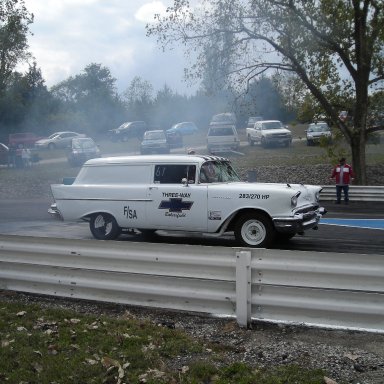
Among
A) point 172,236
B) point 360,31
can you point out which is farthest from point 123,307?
point 360,31

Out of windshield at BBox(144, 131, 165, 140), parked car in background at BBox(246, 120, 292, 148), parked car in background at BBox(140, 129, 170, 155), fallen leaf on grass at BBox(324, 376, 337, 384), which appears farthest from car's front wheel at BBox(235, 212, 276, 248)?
parked car in background at BBox(246, 120, 292, 148)

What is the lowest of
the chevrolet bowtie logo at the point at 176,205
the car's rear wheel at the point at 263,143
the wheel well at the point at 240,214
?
the wheel well at the point at 240,214

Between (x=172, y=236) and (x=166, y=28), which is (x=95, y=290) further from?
(x=166, y=28)

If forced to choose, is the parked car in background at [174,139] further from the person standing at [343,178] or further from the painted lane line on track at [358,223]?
the painted lane line on track at [358,223]

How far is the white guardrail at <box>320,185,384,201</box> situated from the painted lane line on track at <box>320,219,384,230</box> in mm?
4423

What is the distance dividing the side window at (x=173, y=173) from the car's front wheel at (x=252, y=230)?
1.20 metres

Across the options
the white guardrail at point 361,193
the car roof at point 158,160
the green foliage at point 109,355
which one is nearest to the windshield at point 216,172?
the car roof at point 158,160

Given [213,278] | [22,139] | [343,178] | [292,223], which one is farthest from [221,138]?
[213,278]

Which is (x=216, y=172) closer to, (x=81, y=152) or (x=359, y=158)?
(x=359, y=158)

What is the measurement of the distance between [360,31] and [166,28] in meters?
6.92

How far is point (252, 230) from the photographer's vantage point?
9.17 metres

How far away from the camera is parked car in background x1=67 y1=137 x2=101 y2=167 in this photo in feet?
92.7

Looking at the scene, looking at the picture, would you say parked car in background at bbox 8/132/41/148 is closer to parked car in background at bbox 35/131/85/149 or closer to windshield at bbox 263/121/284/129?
parked car in background at bbox 35/131/85/149

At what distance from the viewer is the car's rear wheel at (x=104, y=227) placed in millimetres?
10281
